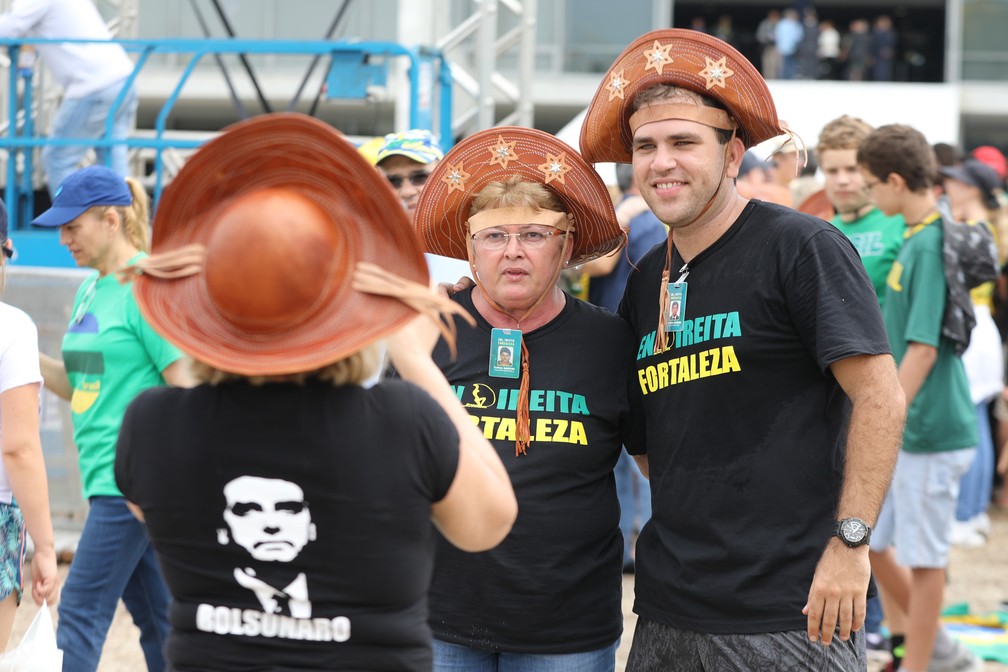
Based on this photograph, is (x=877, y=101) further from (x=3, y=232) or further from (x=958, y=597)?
(x=3, y=232)

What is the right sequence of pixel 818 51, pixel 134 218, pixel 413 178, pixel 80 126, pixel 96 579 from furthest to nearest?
pixel 818 51, pixel 80 126, pixel 413 178, pixel 134 218, pixel 96 579

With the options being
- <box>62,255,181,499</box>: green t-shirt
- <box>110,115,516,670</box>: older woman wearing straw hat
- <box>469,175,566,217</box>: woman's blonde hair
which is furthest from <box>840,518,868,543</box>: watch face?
<box>62,255,181,499</box>: green t-shirt

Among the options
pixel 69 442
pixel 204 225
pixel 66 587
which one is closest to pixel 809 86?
pixel 69 442

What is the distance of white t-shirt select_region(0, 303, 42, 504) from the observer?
3.31 meters

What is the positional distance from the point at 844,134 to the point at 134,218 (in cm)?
299

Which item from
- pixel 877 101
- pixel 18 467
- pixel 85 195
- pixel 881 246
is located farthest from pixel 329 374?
pixel 877 101

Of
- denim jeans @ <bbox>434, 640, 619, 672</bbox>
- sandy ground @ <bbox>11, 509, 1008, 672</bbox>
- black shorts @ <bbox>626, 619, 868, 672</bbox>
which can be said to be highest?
black shorts @ <bbox>626, 619, 868, 672</bbox>

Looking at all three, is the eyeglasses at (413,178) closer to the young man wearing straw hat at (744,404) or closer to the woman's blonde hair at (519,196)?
the woman's blonde hair at (519,196)

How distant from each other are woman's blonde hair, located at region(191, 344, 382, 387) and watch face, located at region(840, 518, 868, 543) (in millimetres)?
1124

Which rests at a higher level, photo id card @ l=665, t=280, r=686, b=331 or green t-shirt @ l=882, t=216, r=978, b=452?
photo id card @ l=665, t=280, r=686, b=331

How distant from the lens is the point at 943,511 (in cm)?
497

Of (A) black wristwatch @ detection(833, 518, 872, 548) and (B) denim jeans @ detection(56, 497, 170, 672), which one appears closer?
(A) black wristwatch @ detection(833, 518, 872, 548)

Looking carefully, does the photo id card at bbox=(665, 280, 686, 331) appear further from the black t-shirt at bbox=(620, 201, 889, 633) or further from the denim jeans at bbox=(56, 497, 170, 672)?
the denim jeans at bbox=(56, 497, 170, 672)

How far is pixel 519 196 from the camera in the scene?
9.81 feet
